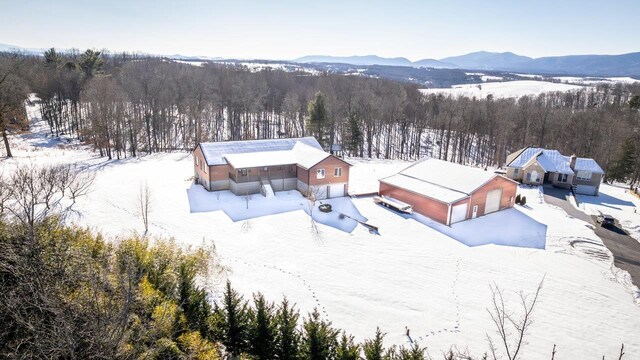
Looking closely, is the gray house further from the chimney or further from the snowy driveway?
the snowy driveway

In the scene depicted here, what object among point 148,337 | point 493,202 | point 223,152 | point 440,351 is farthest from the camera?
point 223,152

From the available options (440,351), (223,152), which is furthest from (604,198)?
(223,152)

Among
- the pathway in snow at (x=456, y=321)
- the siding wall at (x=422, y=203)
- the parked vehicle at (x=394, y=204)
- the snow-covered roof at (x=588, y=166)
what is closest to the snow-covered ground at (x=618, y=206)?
the snow-covered roof at (x=588, y=166)

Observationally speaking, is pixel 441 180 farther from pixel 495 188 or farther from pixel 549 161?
pixel 549 161

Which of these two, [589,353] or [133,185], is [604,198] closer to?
[589,353]

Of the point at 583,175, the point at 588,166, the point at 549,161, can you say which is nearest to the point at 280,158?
the point at 549,161

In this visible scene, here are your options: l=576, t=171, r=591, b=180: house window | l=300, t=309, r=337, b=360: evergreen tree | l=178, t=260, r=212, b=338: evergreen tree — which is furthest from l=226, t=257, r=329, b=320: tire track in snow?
l=576, t=171, r=591, b=180: house window
